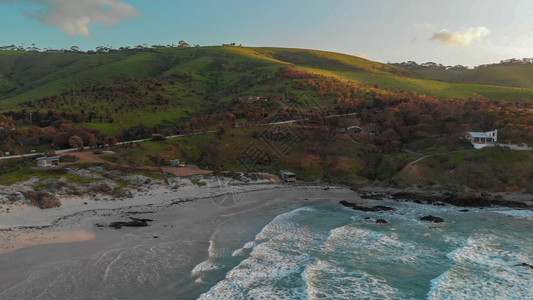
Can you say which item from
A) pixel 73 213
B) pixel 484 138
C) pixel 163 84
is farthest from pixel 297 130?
pixel 163 84

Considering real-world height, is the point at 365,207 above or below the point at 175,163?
below

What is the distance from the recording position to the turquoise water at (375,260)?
20703 mm

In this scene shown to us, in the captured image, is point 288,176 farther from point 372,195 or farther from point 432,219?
point 432,219

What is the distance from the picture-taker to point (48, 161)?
1725 inches

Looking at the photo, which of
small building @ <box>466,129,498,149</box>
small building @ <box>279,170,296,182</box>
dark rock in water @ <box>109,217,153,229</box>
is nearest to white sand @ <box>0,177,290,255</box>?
dark rock in water @ <box>109,217,153,229</box>

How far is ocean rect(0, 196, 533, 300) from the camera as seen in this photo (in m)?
20.2

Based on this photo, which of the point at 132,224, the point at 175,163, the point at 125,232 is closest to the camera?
the point at 125,232

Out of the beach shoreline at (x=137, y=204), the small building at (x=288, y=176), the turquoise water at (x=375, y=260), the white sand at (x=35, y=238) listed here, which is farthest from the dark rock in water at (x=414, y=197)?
the white sand at (x=35, y=238)

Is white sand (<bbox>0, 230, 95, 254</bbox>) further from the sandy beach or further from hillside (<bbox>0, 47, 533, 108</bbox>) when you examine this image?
hillside (<bbox>0, 47, 533, 108</bbox>)

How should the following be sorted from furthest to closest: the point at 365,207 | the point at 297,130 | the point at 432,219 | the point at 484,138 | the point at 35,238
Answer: the point at 297,130
the point at 484,138
the point at 365,207
the point at 432,219
the point at 35,238

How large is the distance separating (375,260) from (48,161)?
137 feet

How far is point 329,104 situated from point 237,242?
68392mm

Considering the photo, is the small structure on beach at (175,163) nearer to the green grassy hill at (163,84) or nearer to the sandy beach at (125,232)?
the sandy beach at (125,232)

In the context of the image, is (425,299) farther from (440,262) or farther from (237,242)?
(237,242)
